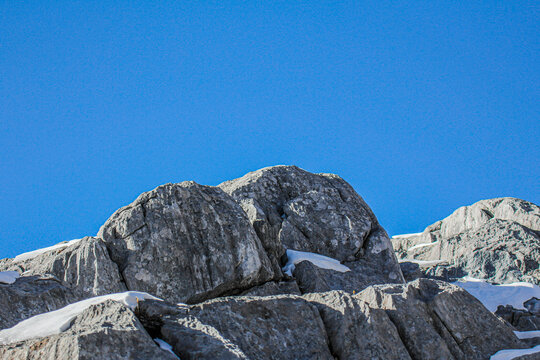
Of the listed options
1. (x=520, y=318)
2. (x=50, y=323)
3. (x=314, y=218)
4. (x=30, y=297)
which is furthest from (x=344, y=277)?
(x=50, y=323)

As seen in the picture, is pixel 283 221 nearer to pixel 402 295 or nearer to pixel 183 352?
pixel 402 295

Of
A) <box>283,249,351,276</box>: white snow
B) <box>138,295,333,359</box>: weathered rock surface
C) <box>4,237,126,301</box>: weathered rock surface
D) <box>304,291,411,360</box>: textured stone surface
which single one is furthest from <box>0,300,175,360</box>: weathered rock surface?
<box>283,249,351,276</box>: white snow

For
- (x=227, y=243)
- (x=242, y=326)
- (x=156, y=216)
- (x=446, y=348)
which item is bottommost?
(x=446, y=348)

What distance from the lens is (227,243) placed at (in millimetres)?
16938

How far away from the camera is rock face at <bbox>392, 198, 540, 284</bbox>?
89.7ft

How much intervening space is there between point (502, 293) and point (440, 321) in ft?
36.8

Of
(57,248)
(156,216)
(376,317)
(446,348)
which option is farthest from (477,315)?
(57,248)

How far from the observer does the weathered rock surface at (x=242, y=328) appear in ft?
29.3

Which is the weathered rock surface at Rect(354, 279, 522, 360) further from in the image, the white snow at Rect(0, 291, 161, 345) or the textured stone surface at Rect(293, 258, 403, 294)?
the white snow at Rect(0, 291, 161, 345)

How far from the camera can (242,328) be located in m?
10.2

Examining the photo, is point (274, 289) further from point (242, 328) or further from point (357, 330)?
point (242, 328)

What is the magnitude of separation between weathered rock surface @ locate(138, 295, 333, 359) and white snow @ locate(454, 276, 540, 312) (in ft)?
40.4

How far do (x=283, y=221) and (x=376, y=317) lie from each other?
33.3ft

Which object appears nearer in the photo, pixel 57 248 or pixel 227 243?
pixel 227 243
